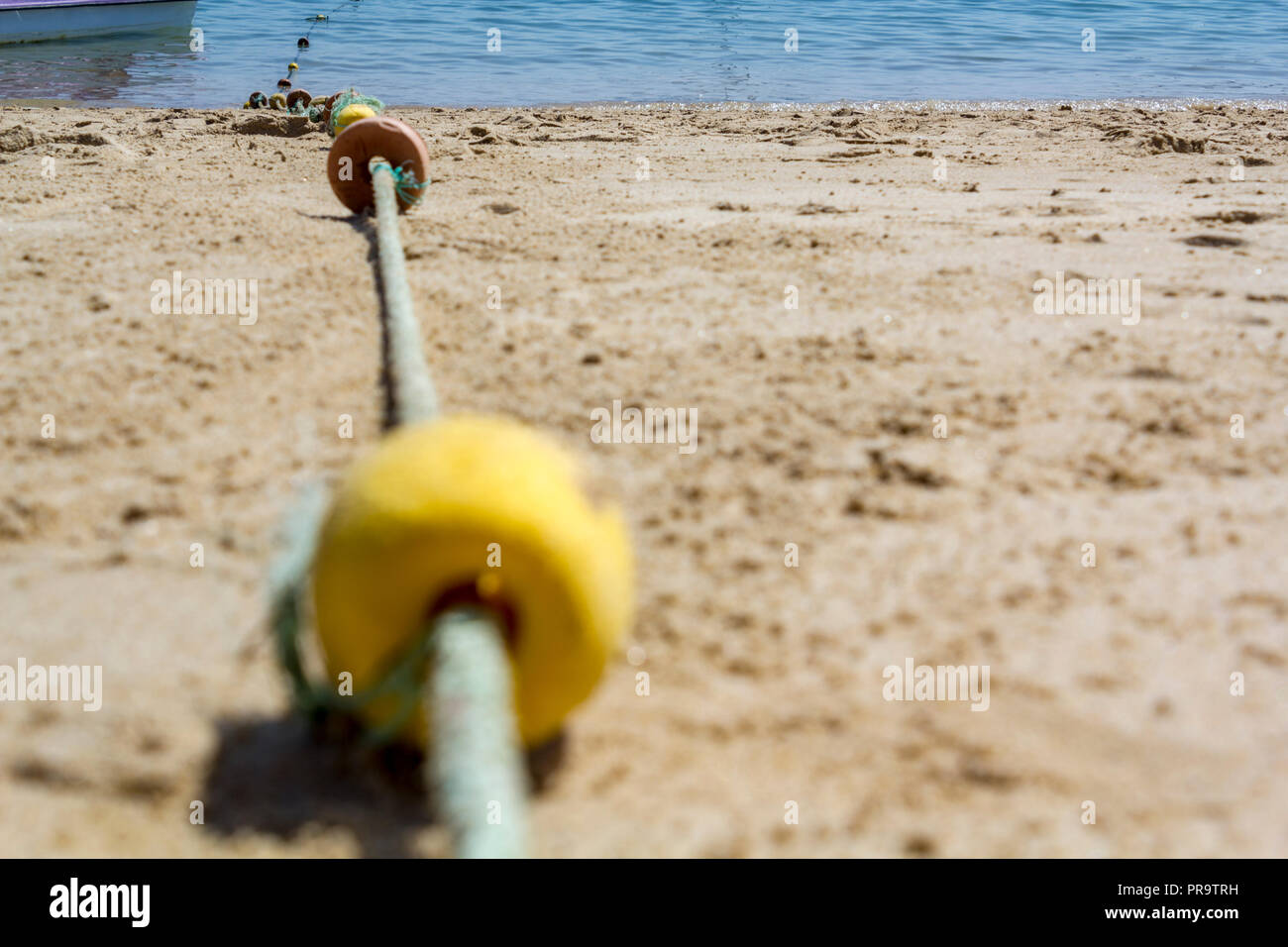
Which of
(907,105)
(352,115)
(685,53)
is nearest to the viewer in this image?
(352,115)

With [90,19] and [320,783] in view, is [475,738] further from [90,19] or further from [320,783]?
[90,19]

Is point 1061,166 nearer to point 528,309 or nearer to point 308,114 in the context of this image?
point 528,309

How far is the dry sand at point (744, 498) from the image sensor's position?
1854mm

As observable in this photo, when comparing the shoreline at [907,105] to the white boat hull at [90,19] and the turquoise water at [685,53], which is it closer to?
the turquoise water at [685,53]

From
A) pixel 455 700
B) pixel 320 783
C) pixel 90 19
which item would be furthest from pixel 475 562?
pixel 90 19

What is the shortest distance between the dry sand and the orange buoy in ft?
0.53

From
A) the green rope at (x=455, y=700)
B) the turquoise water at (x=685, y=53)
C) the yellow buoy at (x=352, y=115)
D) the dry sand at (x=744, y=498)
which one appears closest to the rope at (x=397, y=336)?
the dry sand at (x=744, y=498)

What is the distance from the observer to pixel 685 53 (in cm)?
1305

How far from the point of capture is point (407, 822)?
1785 mm

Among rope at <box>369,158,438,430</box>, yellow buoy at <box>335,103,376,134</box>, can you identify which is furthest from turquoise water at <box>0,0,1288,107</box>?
rope at <box>369,158,438,430</box>

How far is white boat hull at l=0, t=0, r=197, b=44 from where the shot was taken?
12375 millimetres

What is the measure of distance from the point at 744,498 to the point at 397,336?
127 centimetres
